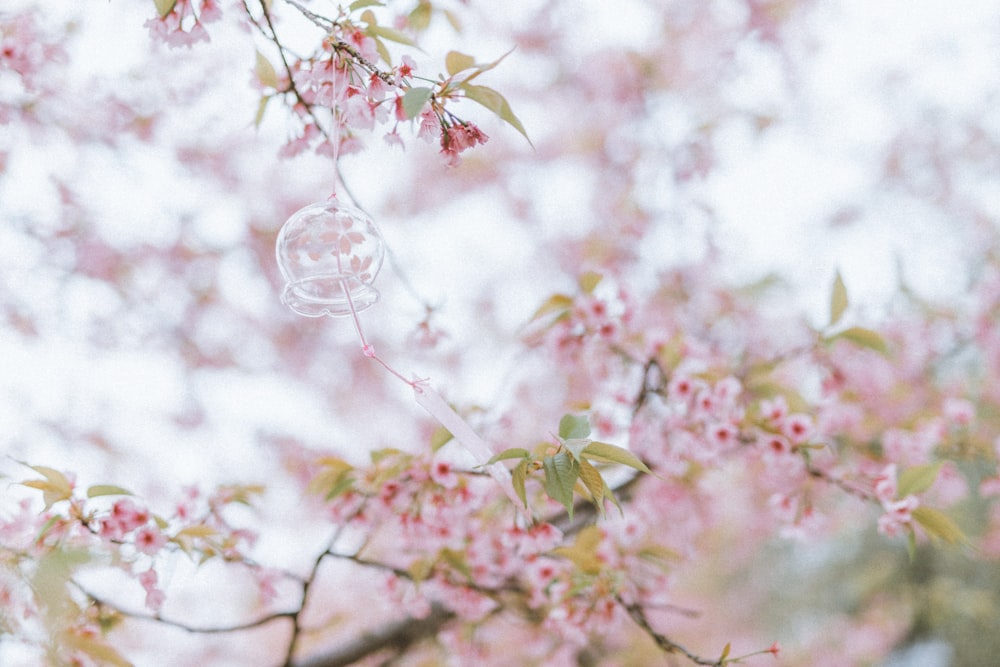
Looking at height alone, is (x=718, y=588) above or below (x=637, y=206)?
below

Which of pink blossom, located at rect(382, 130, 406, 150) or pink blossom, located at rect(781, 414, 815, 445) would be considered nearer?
pink blossom, located at rect(382, 130, 406, 150)

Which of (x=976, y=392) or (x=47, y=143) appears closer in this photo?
(x=47, y=143)

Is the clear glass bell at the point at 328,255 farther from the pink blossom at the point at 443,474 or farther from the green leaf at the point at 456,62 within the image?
the pink blossom at the point at 443,474

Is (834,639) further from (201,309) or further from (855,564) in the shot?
(201,309)

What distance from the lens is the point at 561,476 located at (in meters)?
1.04

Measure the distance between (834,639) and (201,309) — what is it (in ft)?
15.3

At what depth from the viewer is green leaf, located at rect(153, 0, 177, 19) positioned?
110 cm

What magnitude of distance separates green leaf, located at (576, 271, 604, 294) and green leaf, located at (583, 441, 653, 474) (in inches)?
27.9

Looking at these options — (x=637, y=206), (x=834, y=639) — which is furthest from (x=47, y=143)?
(x=834, y=639)

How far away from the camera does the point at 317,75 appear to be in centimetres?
113

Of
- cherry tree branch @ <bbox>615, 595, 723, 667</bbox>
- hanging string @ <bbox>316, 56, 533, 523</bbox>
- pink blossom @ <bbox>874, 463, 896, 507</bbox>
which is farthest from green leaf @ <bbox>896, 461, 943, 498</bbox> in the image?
hanging string @ <bbox>316, 56, 533, 523</bbox>

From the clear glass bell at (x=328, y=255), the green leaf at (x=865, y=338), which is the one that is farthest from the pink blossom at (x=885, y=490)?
the clear glass bell at (x=328, y=255)

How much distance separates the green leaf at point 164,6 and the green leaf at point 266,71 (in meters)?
0.18

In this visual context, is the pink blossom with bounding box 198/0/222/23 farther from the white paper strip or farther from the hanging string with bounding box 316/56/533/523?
the white paper strip
